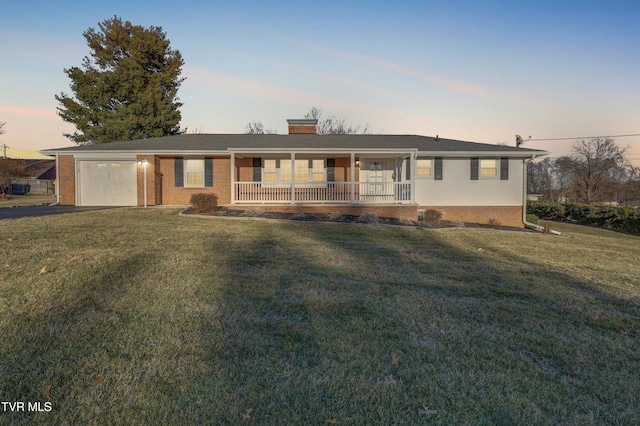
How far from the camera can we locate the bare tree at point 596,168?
35531 mm

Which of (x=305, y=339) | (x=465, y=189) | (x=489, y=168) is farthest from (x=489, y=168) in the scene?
(x=305, y=339)

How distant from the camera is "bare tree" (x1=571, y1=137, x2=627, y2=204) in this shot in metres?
35.5

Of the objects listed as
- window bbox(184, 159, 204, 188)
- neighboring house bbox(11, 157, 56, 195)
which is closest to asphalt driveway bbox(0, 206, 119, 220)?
window bbox(184, 159, 204, 188)

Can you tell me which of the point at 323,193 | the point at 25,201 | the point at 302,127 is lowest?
the point at 25,201

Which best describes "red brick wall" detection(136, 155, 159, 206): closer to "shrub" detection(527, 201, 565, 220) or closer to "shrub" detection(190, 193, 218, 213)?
"shrub" detection(190, 193, 218, 213)

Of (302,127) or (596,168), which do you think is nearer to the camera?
(302,127)

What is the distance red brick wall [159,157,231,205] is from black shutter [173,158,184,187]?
115mm

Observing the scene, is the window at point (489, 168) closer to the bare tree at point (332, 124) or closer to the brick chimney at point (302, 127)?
the brick chimney at point (302, 127)

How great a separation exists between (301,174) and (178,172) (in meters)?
5.58

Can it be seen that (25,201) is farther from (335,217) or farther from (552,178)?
(552,178)

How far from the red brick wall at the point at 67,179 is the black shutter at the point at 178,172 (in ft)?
14.1

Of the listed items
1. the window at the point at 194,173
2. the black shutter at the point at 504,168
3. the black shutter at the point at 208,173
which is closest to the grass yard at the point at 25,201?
the window at the point at 194,173

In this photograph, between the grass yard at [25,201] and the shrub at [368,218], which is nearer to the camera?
the shrub at [368,218]

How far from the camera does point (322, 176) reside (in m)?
17.4
